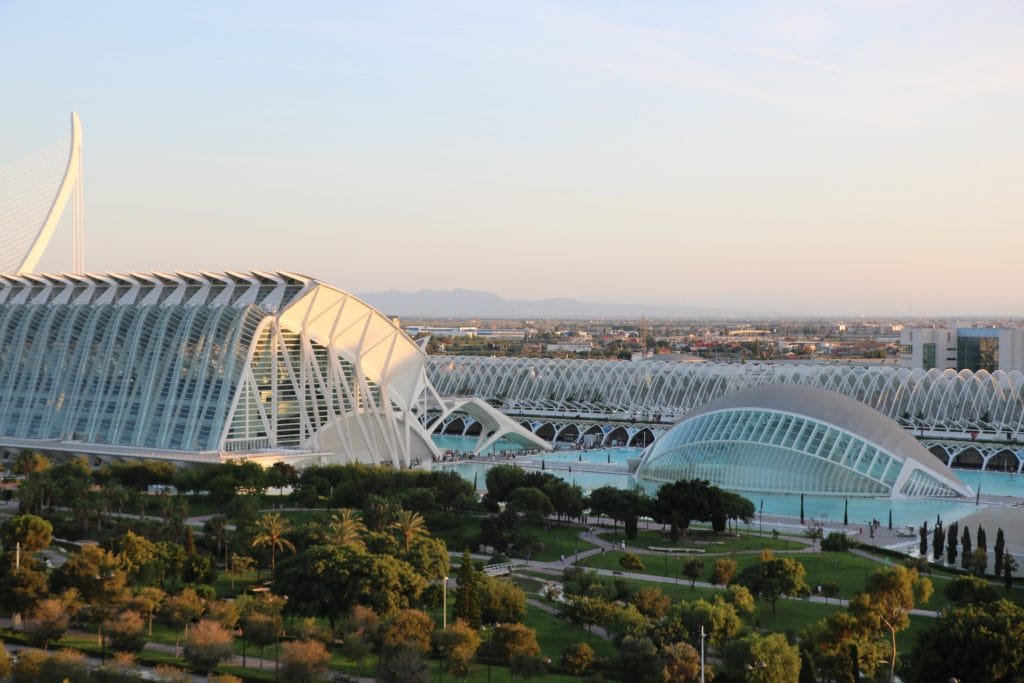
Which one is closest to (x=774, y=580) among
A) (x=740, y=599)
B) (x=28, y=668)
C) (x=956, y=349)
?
(x=740, y=599)

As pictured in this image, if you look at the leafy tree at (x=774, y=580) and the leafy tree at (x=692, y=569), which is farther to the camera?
the leafy tree at (x=692, y=569)

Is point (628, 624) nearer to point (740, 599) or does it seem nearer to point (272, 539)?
point (740, 599)

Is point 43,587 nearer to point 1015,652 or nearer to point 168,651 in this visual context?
point 168,651

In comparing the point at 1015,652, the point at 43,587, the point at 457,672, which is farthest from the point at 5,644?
the point at 1015,652

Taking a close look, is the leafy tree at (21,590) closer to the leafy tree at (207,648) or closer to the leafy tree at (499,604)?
the leafy tree at (207,648)

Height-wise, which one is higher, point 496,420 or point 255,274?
point 255,274

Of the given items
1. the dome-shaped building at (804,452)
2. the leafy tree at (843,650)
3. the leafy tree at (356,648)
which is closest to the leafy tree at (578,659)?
the leafy tree at (356,648)
